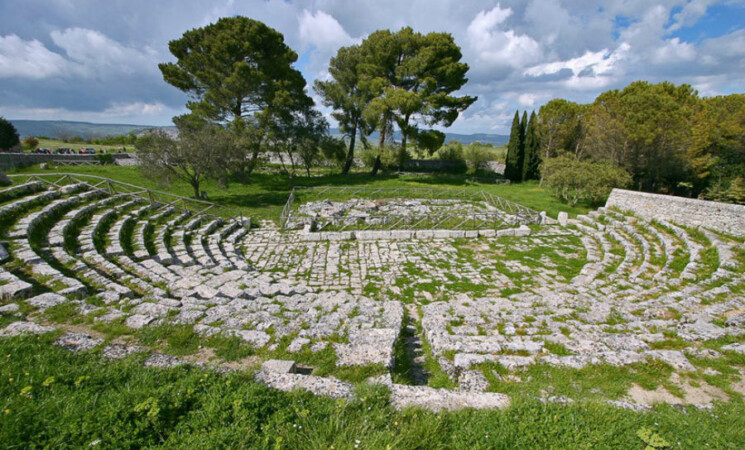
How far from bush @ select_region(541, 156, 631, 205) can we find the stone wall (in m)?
3.32

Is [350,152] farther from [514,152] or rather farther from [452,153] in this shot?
[514,152]

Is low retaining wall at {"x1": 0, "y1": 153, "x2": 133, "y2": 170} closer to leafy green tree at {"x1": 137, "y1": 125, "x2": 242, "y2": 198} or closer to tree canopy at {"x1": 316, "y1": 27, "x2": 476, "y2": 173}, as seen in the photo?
leafy green tree at {"x1": 137, "y1": 125, "x2": 242, "y2": 198}

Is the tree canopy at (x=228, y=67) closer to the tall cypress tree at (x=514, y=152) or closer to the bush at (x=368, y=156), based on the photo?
the bush at (x=368, y=156)

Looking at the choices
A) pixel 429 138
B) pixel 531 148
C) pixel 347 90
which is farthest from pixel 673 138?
pixel 347 90

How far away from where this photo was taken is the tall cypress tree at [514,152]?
1346 inches

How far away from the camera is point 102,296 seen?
6090mm

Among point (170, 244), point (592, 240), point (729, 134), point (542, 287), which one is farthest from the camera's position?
point (729, 134)

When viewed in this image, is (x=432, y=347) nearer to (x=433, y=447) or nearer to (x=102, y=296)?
(x=433, y=447)

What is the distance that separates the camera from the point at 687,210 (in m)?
13.4

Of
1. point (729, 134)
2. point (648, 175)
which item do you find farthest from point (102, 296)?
point (729, 134)

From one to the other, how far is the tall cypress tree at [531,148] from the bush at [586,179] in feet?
33.4

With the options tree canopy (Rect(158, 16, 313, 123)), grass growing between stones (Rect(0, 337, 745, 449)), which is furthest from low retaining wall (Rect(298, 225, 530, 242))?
tree canopy (Rect(158, 16, 313, 123))

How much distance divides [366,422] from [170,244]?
35.8ft

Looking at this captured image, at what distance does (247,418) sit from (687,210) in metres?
19.0
